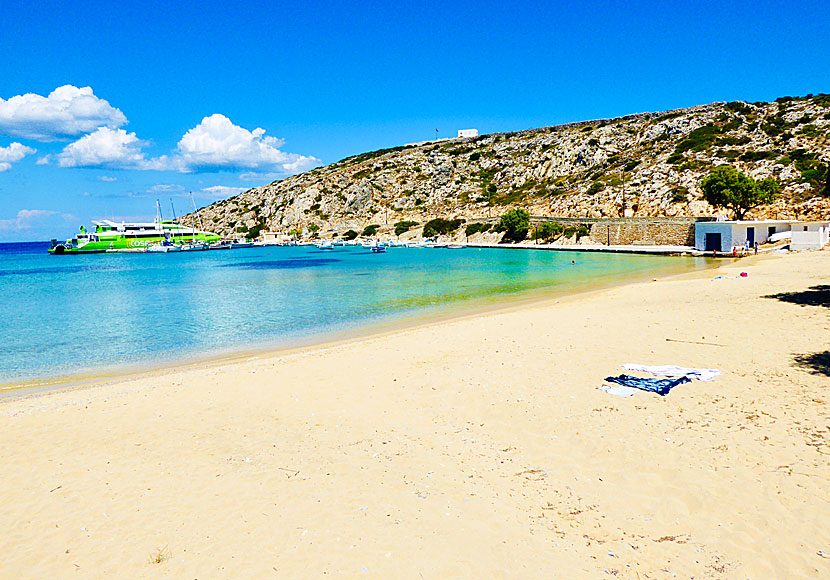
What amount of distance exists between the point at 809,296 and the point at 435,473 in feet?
60.4

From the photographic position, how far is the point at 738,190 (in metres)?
61.2

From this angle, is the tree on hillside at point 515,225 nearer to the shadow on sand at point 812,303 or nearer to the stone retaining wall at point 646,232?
the stone retaining wall at point 646,232

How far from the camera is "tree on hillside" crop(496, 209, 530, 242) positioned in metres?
94.3

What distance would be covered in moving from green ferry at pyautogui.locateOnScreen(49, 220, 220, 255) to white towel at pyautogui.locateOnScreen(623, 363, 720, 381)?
495 ft

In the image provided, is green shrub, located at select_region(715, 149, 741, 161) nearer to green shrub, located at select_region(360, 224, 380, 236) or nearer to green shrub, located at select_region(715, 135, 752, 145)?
green shrub, located at select_region(715, 135, 752, 145)

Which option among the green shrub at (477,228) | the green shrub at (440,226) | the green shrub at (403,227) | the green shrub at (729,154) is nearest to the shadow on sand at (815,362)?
the green shrub at (729,154)

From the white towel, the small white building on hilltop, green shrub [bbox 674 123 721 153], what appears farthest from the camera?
green shrub [bbox 674 123 721 153]

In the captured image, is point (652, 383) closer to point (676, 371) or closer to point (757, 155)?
point (676, 371)

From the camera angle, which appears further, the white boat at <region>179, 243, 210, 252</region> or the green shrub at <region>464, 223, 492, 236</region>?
the white boat at <region>179, 243, 210, 252</region>

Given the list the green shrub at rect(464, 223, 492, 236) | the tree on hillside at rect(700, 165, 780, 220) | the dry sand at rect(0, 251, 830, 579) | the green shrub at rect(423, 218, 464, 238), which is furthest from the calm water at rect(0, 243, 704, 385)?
the green shrub at rect(423, 218, 464, 238)

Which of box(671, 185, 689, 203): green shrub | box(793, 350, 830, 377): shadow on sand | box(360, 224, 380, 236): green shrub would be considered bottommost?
box(793, 350, 830, 377): shadow on sand

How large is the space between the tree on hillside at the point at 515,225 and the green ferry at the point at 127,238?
303 ft

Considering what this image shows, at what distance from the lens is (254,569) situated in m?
4.54

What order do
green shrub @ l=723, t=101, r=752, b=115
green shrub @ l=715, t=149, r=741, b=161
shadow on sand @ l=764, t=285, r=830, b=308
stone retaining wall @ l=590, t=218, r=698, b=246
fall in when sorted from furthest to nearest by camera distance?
green shrub @ l=723, t=101, r=752, b=115 < green shrub @ l=715, t=149, r=741, b=161 < stone retaining wall @ l=590, t=218, r=698, b=246 < shadow on sand @ l=764, t=285, r=830, b=308
